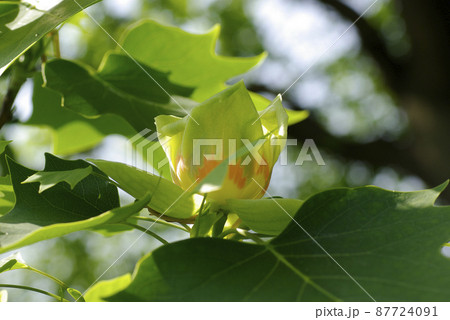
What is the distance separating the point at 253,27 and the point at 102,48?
3.93 ft

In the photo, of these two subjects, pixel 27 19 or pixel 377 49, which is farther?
pixel 377 49

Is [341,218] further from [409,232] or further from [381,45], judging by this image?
[381,45]

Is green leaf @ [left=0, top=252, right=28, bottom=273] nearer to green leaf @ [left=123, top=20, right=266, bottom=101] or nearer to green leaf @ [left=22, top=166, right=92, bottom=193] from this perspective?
green leaf @ [left=22, top=166, right=92, bottom=193]

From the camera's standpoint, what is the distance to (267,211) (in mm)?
365

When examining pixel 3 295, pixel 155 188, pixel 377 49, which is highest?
pixel 377 49

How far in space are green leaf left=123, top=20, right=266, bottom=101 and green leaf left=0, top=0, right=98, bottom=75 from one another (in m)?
0.14

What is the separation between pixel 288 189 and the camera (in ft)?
10.9

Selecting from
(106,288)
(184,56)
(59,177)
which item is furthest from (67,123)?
(106,288)

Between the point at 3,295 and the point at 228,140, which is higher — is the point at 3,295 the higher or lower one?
the lower one

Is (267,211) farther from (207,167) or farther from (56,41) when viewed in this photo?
(56,41)

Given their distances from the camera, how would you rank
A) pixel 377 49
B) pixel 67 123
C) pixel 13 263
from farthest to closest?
pixel 377 49, pixel 67 123, pixel 13 263

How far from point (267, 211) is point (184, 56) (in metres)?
0.33

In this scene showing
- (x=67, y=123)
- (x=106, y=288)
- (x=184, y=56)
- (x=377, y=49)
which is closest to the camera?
(x=106, y=288)

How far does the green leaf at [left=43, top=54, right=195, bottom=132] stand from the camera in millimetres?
603
